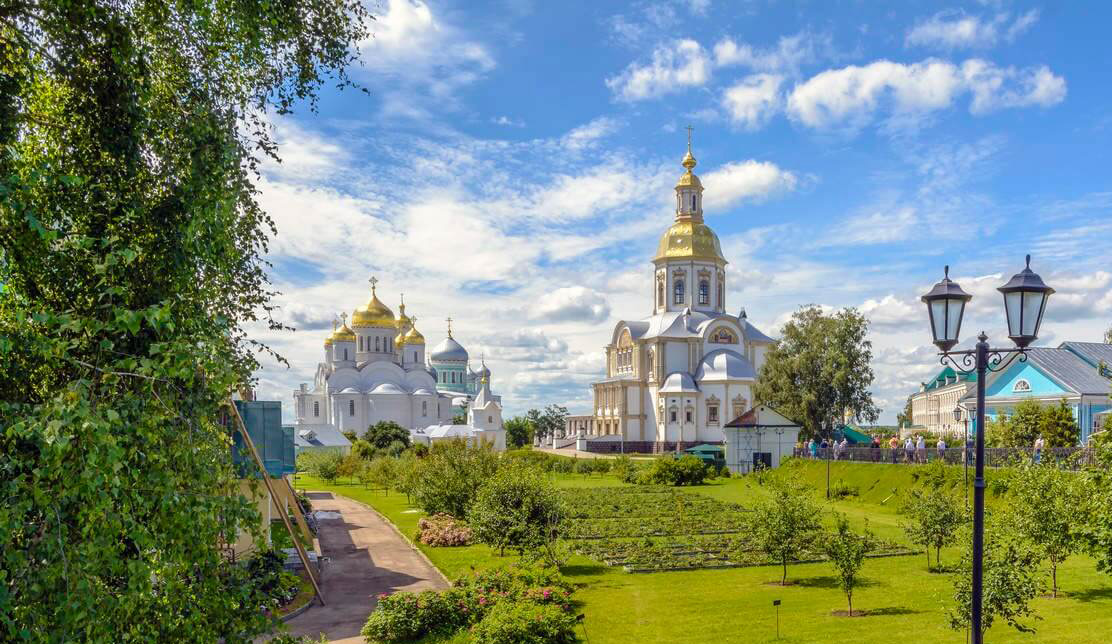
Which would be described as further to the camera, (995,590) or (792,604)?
(792,604)

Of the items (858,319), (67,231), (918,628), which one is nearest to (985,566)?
(918,628)

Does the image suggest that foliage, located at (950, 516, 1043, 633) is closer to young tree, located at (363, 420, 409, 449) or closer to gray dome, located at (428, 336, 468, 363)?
→ young tree, located at (363, 420, 409, 449)

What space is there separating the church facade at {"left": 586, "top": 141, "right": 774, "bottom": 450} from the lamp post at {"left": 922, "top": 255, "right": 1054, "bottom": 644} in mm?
51585

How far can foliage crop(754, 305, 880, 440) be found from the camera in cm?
4809

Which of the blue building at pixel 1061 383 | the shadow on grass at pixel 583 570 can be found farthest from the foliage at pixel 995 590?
the blue building at pixel 1061 383

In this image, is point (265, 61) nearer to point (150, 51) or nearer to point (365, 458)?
point (150, 51)

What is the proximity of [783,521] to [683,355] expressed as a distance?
46.4 m

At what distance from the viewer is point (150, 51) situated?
5371mm

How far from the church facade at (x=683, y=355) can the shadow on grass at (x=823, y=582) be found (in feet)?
135

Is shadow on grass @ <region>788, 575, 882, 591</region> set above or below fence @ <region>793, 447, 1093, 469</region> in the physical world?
below

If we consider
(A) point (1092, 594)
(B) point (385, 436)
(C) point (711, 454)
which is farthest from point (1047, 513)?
(B) point (385, 436)

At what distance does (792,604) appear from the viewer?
14555mm

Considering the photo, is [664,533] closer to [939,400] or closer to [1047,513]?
[1047,513]

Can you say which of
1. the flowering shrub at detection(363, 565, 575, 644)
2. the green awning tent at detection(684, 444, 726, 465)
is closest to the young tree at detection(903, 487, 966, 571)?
the flowering shrub at detection(363, 565, 575, 644)
